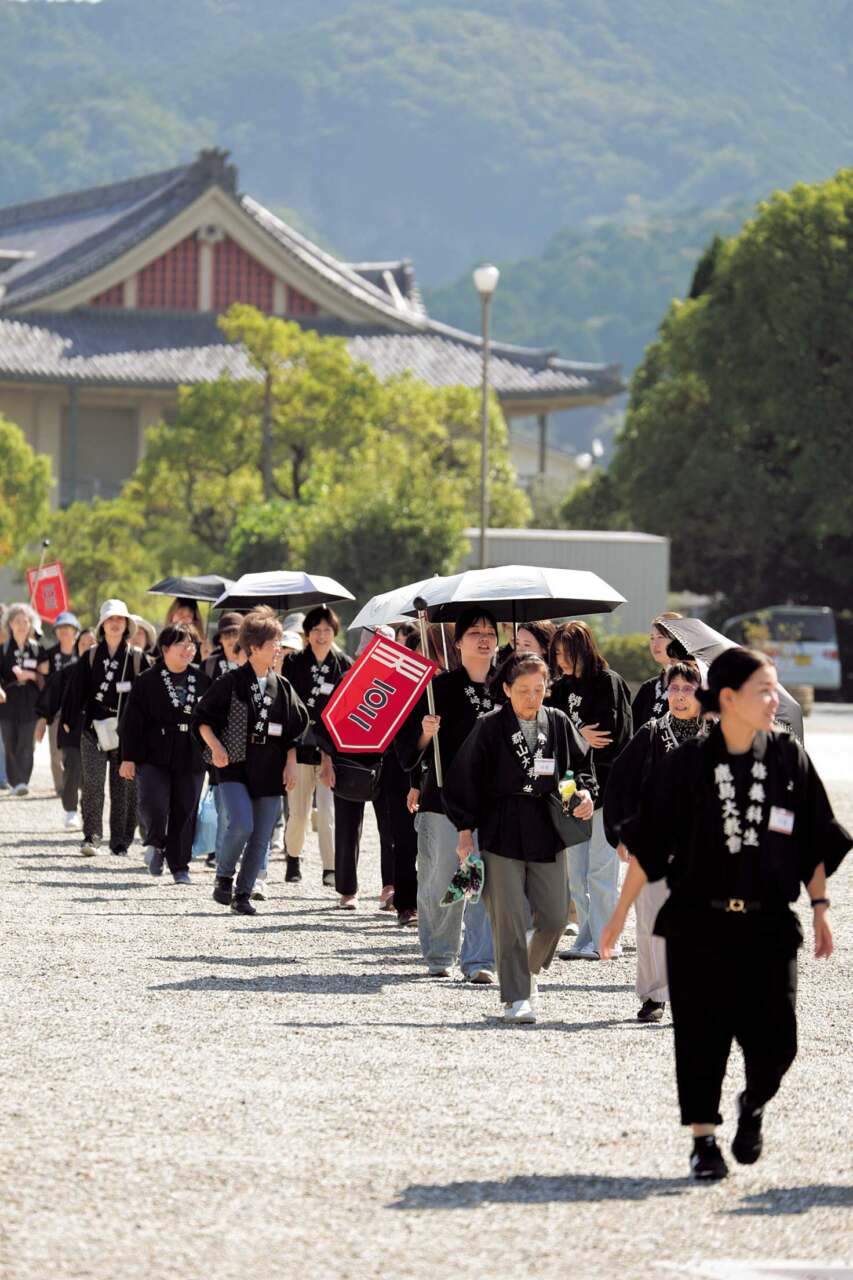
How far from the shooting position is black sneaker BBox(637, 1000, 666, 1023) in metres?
8.39

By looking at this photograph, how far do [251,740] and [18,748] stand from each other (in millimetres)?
8739

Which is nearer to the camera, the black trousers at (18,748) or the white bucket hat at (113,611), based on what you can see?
the white bucket hat at (113,611)

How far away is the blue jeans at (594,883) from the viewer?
32.9 feet

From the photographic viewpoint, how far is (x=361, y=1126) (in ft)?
20.4

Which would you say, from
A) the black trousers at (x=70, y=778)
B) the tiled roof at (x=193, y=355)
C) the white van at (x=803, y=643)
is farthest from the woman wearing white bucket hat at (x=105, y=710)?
the tiled roof at (x=193, y=355)

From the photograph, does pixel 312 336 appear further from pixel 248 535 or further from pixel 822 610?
pixel 822 610

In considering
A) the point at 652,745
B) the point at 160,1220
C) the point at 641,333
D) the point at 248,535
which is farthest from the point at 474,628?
the point at 641,333

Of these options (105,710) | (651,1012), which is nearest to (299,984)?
(651,1012)

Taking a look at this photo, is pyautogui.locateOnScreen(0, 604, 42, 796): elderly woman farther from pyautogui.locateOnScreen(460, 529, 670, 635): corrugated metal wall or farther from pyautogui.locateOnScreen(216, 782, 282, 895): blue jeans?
pyautogui.locateOnScreen(460, 529, 670, 635): corrugated metal wall

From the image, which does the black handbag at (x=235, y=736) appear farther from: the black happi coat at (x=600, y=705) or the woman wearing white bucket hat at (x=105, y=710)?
the woman wearing white bucket hat at (x=105, y=710)

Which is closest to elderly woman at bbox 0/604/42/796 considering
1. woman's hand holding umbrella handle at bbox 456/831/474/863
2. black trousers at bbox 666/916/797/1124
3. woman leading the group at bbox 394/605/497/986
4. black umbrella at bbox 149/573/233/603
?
black umbrella at bbox 149/573/233/603

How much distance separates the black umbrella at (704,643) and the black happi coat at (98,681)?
20.2 feet

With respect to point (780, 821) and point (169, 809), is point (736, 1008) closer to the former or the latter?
point (780, 821)

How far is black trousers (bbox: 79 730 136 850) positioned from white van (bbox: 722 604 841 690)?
24532 mm
